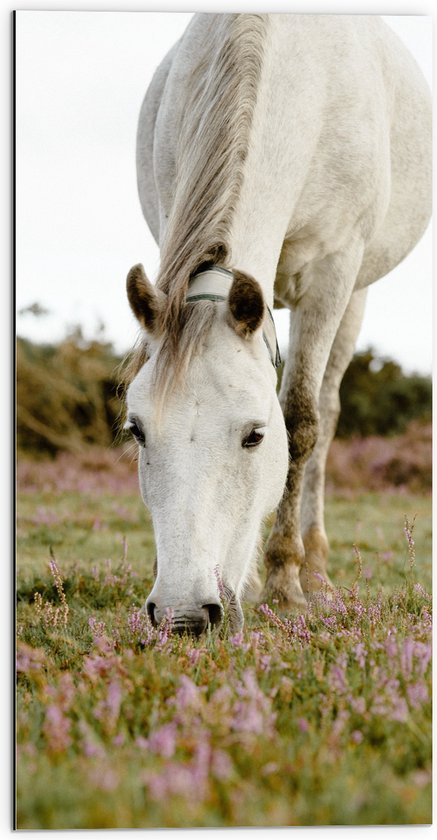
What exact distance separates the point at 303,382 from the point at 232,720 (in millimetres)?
2332

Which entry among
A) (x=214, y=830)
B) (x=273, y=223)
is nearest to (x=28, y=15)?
(x=273, y=223)

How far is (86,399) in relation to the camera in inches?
406

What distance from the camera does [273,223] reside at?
3547mm

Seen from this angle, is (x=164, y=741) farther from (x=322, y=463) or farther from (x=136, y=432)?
(x=322, y=463)

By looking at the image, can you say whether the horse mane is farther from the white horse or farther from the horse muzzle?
the horse muzzle

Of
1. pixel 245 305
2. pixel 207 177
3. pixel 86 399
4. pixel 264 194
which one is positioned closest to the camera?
pixel 245 305

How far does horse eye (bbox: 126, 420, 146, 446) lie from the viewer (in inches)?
114

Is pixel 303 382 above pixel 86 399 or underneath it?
underneath

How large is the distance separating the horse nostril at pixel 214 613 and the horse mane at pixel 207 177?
0.69 m

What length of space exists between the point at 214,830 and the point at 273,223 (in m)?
2.32

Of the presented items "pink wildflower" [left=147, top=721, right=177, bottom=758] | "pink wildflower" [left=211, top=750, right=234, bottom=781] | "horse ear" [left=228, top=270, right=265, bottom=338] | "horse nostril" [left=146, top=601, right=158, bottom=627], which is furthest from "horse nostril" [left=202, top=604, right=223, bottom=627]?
"horse ear" [left=228, top=270, right=265, bottom=338]

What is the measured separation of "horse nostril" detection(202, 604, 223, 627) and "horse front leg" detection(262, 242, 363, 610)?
1467 millimetres

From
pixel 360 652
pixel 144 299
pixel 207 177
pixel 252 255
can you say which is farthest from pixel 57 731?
pixel 207 177

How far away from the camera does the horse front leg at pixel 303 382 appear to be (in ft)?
13.8
